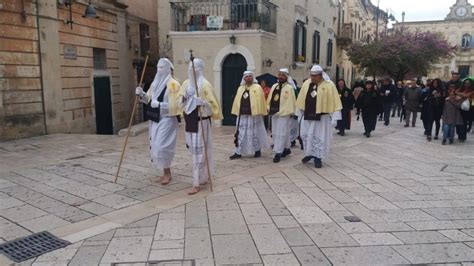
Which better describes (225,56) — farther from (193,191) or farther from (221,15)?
(193,191)

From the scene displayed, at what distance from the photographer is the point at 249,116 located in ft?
26.3

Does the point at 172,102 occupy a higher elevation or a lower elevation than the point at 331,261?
higher

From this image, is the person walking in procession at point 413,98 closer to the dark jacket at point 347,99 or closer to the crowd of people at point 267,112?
the crowd of people at point 267,112

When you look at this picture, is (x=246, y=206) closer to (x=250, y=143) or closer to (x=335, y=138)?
(x=250, y=143)

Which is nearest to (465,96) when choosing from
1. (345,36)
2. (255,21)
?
(255,21)

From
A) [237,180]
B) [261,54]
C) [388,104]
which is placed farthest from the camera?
[388,104]

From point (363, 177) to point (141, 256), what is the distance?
163 inches

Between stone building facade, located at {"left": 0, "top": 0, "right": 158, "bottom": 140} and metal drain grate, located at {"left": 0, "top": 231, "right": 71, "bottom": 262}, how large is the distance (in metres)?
6.39

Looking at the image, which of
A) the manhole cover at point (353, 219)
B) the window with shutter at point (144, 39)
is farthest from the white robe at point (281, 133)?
the window with shutter at point (144, 39)

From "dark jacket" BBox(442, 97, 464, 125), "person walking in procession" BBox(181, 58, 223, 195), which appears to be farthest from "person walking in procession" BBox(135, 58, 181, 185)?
"dark jacket" BBox(442, 97, 464, 125)

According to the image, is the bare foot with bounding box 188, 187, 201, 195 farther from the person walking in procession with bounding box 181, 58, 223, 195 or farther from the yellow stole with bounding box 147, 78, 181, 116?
the yellow stole with bounding box 147, 78, 181, 116

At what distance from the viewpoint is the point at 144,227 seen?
4.39 metres

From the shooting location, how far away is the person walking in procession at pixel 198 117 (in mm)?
5641

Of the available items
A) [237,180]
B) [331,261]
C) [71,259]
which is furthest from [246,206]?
[71,259]
